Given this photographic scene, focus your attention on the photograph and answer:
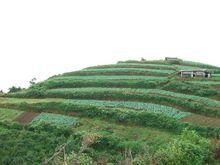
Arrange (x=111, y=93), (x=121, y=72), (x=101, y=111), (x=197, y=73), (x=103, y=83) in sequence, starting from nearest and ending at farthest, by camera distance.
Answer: (x=101, y=111)
(x=111, y=93)
(x=103, y=83)
(x=197, y=73)
(x=121, y=72)

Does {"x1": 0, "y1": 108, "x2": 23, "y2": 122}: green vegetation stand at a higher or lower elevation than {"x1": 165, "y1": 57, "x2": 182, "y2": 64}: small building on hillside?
lower

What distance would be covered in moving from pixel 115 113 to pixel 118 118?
0.56 meters

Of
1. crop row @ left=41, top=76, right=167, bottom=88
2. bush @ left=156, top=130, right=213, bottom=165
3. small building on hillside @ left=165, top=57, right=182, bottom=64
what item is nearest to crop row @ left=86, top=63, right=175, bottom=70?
small building on hillside @ left=165, top=57, right=182, bottom=64

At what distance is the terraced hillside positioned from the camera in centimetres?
3111

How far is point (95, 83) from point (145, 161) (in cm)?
2301

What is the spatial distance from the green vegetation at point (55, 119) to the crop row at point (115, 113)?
37.9 inches

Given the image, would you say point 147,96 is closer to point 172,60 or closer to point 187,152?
point 187,152

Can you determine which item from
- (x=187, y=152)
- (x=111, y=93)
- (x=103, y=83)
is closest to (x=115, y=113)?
(x=111, y=93)

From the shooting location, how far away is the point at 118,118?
127 feet

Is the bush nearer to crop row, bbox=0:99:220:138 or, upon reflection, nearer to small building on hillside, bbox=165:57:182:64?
crop row, bbox=0:99:220:138

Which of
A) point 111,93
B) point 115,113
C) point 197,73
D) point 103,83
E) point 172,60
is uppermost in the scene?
point 172,60

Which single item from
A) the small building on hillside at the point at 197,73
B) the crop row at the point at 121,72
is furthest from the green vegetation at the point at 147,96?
the crop row at the point at 121,72

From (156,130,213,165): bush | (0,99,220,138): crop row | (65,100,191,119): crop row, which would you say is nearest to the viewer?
(156,130,213,165): bush

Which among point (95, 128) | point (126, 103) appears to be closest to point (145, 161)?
point (95, 128)
